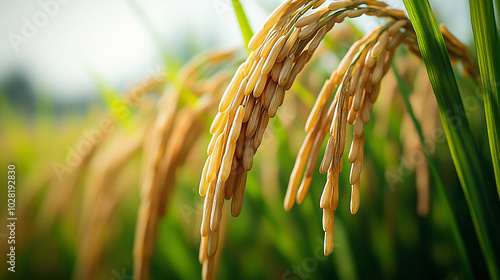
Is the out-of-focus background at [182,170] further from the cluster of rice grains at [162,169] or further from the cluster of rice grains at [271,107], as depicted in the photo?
the cluster of rice grains at [271,107]

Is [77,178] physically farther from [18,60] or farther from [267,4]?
[18,60]

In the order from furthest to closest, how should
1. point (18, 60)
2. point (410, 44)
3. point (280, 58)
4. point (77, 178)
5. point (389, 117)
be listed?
point (18, 60)
point (389, 117)
point (77, 178)
point (410, 44)
point (280, 58)

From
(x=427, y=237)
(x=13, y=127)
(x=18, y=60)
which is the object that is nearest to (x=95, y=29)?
(x=18, y=60)

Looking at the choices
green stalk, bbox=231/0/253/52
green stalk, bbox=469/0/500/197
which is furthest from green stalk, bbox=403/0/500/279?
green stalk, bbox=231/0/253/52

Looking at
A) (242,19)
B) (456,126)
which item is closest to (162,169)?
(242,19)

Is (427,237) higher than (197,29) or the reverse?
the reverse

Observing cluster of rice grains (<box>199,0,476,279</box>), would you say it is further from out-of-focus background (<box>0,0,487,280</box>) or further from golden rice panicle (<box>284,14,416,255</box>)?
out-of-focus background (<box>0,0,487,280</box>)

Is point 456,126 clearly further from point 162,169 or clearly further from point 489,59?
point 162,169
